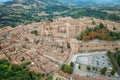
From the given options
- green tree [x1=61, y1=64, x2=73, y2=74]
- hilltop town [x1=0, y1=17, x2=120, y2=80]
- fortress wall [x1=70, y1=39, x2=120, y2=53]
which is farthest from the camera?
fortress wall [x1=70, y1=39, x2=120, y2=53]

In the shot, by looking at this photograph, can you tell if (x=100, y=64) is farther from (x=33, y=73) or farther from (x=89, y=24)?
(x=89, y=24)

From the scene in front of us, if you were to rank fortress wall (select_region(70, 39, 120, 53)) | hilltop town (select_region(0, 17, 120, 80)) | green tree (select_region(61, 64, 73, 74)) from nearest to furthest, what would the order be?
green tree (select_region(61, 64, 73, 74)) < hilltop town (select_region(0, 17, 120, 80)) < fortress wall (select_region(70, 39, 120, 53))

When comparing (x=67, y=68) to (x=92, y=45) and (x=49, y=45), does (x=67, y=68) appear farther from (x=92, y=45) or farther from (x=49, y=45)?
(x=92, y=45)

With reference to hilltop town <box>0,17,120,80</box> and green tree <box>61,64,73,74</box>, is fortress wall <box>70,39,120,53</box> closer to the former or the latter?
hilltop town <box>0,17,120,80</box>

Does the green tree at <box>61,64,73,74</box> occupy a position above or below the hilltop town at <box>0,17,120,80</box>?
below

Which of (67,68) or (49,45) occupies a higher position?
(49,45)

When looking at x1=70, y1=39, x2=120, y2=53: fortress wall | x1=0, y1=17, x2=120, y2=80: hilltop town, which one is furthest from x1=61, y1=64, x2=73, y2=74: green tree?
x1=70, y1=39, x2=120, y2=53: fortress wall

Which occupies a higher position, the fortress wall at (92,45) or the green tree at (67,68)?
the fortress wall at (92,45)

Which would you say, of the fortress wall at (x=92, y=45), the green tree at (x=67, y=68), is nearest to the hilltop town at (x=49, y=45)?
the fortress wall at (x=92, y=45)

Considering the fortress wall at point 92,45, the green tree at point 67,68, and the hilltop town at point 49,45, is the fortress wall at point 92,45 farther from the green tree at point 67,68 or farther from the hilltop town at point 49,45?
the green tree at point 67,68

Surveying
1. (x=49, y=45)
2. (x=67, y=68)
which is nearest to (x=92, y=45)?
(x=49, y=45)
